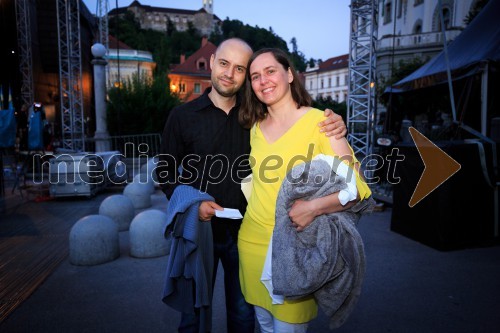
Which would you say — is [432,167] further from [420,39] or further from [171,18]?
[171,18]

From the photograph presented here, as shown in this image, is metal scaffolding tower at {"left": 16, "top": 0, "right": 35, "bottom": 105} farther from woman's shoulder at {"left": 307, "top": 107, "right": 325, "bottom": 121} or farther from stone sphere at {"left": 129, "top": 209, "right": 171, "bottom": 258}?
woman's shoulder at {"left": 307, "top": 107, "right": 325, "bottom": 121}

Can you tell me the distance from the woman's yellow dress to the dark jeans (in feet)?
0.69

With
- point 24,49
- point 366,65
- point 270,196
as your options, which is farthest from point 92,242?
point 24,49

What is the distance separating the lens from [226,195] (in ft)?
7.76

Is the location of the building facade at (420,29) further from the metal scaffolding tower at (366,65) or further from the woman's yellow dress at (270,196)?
the woman's yellow dress at (270,196)

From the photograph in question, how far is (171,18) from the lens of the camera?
12294cm

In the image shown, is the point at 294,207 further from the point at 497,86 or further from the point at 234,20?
the point at 234,20

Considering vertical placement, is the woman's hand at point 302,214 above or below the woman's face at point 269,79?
below

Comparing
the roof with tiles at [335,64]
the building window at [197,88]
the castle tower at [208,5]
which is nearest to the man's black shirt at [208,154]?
the building window at [197,88]

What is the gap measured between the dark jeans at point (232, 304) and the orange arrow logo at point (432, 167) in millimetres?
4030

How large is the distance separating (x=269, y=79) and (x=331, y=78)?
77.9 metres

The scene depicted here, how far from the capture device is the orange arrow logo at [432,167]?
5.07 m

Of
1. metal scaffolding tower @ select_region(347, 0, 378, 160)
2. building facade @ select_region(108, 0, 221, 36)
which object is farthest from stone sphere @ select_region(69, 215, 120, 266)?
building facade @ select_region(108, 0, 221, 36)

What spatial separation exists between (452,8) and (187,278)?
41121 mm
